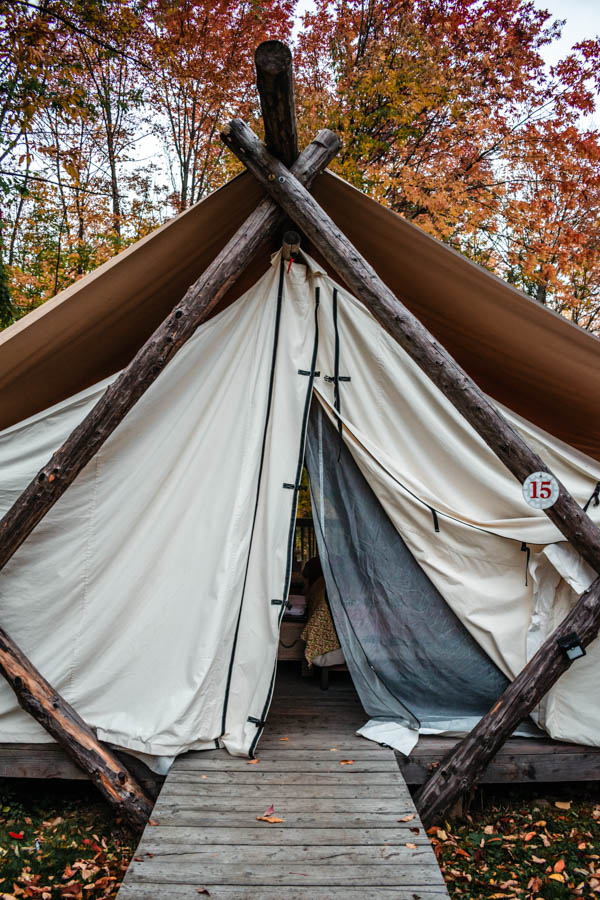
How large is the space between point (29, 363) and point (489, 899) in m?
3.15

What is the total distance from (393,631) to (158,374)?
1.79 metres

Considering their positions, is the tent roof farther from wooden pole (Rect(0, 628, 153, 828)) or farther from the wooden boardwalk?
the wooden boardwalk

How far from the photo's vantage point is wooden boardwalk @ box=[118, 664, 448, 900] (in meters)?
1.96

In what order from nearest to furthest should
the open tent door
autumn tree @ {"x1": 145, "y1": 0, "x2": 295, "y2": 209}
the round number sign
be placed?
the round number sign < the open tent door < autumn tree @ {"x1": 145, "y1": 0, "x2": 295, "y2": 209}

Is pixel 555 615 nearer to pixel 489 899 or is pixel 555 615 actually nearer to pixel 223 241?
pixel 489 899

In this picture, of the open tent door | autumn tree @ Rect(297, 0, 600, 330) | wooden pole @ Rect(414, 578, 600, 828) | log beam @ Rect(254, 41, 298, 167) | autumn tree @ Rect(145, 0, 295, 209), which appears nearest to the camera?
log beam @ Rect(254, 41, 298, 167)

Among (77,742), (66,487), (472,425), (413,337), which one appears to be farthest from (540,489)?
(77,742)

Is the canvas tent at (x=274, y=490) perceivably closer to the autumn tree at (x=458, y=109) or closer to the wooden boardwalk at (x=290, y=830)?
the wooden boardwalk at (x=290, y=830)

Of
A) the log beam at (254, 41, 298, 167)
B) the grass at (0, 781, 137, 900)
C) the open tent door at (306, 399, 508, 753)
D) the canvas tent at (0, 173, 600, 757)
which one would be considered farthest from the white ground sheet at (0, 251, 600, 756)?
the log beam at (254, 41, 298, 167)

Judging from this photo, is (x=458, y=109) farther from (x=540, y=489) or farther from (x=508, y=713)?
(x=508, y=713)

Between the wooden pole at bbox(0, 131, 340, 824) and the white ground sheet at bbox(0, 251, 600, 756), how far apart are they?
121 mm

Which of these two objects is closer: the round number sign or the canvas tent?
the round number sign

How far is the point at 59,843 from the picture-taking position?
9.08 feet

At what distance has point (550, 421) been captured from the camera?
3.24 meters
